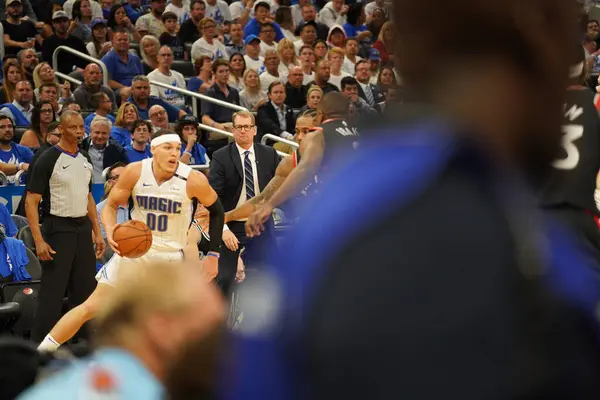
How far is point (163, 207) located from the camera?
→ 8.60 m

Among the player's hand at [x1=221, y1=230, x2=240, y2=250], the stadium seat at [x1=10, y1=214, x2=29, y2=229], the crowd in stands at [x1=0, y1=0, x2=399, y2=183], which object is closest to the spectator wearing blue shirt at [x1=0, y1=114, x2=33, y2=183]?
the crowd in stands at [x1=0, y1=0, x2=399, y2=183]

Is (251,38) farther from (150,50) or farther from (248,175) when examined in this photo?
(248,175)

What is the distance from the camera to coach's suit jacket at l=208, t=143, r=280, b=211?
34.9 feet

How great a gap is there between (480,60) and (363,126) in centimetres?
11

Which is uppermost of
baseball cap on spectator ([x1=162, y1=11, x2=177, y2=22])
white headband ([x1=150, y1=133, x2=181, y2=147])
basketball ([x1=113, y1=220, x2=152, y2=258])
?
white headband ([x1=150, y1=133, x2=181, y2=147])

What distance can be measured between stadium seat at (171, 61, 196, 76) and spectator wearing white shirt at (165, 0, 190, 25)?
1094 millimetres

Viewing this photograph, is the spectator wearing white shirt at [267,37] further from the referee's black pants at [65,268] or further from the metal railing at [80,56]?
the referee's black pants at [65,268]

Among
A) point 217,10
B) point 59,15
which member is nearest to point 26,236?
point 59,15

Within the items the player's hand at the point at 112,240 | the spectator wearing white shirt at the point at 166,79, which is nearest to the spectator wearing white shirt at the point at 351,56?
the spectator wearing white shirt at the point at 166,79

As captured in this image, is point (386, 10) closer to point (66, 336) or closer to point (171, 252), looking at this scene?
point (66, 336)

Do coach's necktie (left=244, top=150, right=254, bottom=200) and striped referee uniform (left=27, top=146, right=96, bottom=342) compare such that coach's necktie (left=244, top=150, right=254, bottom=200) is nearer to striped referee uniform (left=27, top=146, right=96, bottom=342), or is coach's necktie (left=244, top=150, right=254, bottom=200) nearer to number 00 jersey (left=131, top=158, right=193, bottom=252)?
striped referee uniform (left=27, top=146, right=96, bottom=342)

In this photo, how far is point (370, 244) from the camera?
73cm

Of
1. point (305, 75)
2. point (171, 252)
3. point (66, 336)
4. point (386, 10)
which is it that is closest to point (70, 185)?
point (171, 252)

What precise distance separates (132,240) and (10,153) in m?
4.13
